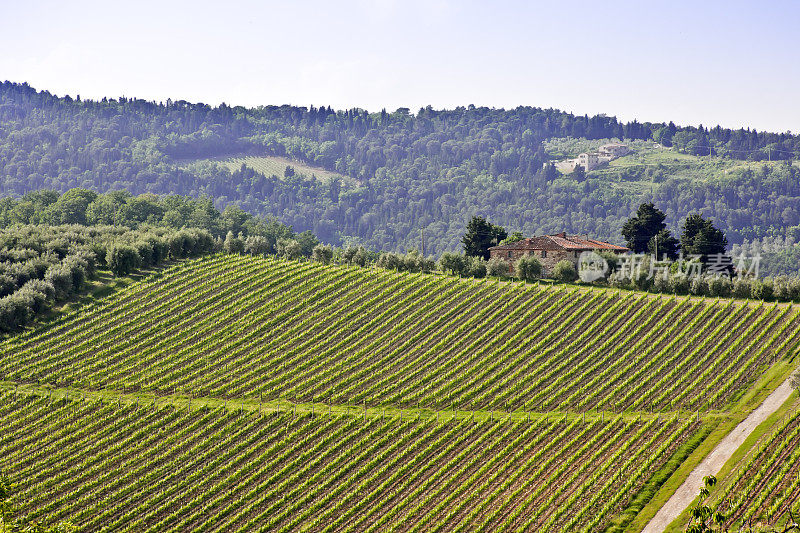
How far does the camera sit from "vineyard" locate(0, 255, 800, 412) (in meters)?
66.0

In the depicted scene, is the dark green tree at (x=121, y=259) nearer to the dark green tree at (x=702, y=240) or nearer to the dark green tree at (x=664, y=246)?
the dark green tree at (x=664, y=246)

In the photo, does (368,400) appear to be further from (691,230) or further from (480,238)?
(691,230)

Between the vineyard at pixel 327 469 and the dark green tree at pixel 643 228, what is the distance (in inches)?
2255

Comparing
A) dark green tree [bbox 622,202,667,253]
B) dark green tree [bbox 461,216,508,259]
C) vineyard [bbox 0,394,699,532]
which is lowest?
vineyard [bbox 0,394,699,532]

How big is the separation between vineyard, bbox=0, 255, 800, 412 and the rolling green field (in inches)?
9.0

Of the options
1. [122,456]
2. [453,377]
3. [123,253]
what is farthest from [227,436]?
[123,253]

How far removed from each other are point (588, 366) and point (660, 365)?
16.0 feet

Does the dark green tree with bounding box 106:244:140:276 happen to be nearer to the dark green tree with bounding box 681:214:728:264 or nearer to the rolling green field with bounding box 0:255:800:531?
the rolling green field with bounding box 0:255:800:531

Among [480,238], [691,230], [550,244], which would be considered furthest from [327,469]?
[691,230]

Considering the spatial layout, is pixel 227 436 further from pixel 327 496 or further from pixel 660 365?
pixel 660 365

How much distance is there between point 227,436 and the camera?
6181cm

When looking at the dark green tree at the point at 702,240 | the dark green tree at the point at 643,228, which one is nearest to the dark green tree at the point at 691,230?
the dark green tree at the point at 702,240

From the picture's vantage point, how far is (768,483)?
4750 cm

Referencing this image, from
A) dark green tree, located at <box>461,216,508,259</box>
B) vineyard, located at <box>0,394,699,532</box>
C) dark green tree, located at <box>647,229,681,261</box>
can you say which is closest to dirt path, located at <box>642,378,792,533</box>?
vineyard, located at <box>0,394,699,532</box>
